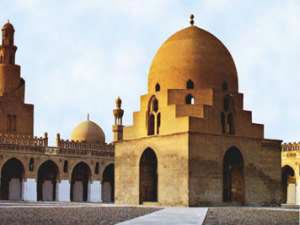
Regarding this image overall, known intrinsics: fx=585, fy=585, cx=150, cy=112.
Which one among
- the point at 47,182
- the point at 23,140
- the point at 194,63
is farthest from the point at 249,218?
the point at 47,182

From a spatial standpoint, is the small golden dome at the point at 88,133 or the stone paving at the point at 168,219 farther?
the small golden dome at the point at 88,133

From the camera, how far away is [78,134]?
46.8 m

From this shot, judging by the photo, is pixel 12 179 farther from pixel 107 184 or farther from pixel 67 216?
pixel 67 216

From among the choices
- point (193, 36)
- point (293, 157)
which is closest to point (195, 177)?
point (193, 36)

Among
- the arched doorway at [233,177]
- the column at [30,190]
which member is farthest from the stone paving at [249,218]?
the column at [30,190]

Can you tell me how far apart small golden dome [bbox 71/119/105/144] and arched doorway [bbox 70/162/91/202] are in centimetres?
245

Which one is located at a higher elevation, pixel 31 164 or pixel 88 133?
pixel 88 133

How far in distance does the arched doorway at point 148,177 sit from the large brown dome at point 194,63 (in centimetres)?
342

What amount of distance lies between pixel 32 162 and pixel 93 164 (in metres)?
5.24

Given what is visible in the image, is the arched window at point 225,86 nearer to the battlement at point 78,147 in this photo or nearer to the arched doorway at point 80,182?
the battlement at point 78,147

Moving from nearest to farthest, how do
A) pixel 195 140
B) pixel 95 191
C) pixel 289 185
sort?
pixel 195 140, pixel 289 185, pixel 95 191

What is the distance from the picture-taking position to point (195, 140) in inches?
1040

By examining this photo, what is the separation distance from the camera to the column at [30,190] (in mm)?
39594

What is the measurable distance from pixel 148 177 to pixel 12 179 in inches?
580
